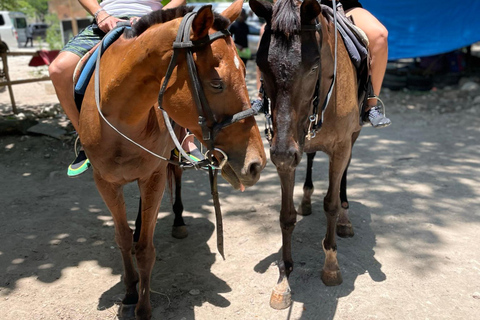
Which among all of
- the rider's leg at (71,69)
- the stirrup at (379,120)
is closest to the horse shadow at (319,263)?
the stirrup at (379,120)

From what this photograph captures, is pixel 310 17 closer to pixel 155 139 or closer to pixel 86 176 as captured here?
pixel 155 139

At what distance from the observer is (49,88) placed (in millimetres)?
10453

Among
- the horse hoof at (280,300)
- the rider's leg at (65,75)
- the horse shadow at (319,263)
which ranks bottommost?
the horse shadow at (319,263)

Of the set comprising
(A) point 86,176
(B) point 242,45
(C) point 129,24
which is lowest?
(A) point 86,176

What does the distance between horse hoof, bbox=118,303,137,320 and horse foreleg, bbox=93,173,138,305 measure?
0.08 feet

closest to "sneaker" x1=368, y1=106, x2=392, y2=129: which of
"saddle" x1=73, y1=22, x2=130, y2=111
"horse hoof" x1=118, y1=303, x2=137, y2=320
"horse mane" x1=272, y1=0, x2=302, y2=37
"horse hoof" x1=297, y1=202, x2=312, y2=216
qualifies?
"horse hoof" x1=297, y1=202, x2=312, y2=216

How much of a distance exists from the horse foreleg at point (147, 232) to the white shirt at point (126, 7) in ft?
4.12

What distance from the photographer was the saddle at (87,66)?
8.27 feet

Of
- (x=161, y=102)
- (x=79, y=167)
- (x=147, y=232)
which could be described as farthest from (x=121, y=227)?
(x=161, y=102)

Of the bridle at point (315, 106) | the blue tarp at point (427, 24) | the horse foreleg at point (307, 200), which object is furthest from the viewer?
the blue tarp at point (427, 24)

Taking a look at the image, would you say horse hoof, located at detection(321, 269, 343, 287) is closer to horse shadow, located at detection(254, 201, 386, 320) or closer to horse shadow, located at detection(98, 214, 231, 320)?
horse shadow, located at detection(254, 201, 386, 320)

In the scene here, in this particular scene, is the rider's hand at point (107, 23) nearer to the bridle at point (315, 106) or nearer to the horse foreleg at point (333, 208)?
the bridle at point (315, 106)

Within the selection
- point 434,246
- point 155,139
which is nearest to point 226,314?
point 155,139

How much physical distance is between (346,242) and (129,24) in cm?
279
